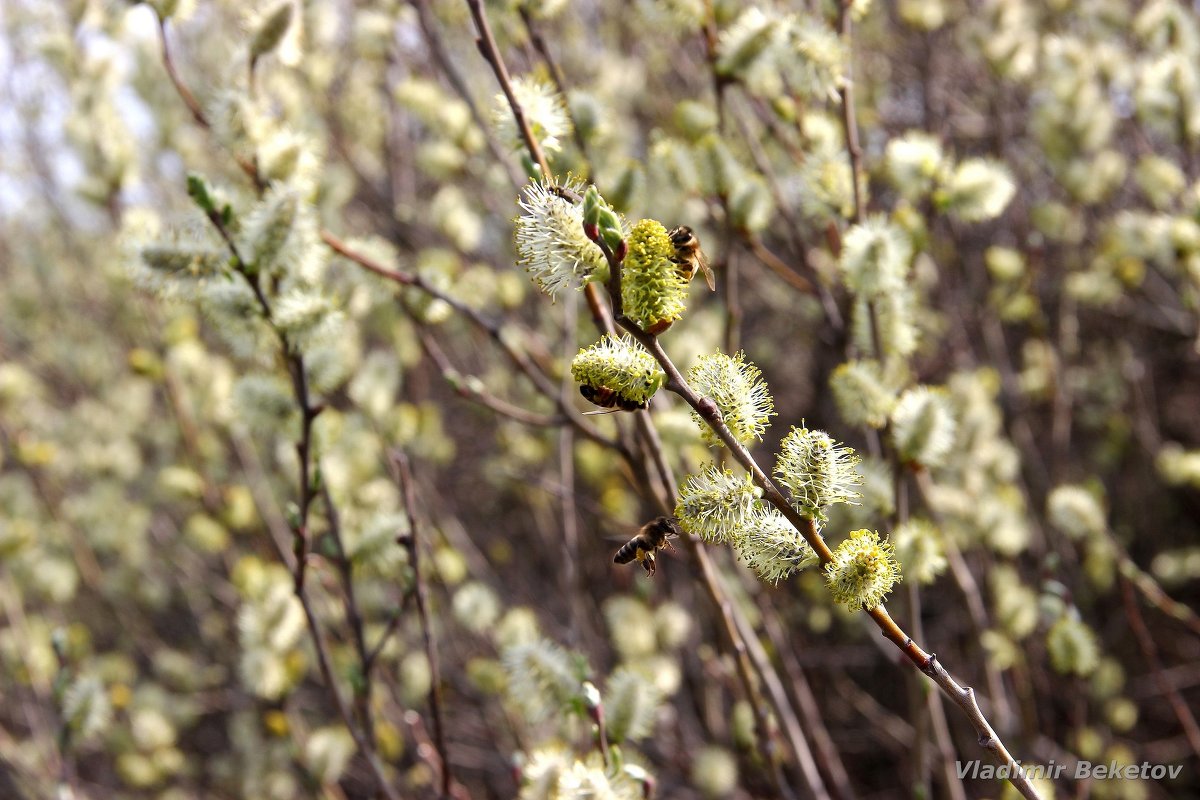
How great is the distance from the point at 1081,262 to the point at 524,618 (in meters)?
2.87

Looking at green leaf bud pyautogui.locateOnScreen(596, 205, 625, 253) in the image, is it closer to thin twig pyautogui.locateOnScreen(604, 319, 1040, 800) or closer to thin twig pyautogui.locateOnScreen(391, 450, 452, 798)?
thin twig pyautogui.locateOnScreen(604, 319, 1040, 800)

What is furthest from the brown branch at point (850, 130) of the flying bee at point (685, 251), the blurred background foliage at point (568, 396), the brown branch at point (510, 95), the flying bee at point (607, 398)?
the flying bee at point (607, 398)

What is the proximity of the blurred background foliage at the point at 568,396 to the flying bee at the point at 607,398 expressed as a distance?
0.32m

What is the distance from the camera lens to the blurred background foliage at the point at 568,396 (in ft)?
5.56

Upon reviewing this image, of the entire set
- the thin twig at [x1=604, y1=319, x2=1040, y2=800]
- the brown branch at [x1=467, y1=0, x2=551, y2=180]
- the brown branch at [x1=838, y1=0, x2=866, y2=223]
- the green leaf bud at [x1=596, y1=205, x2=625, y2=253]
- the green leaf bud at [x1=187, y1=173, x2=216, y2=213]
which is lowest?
the thin twig at [x1=604, y1=319, x2=1040, y2=800]

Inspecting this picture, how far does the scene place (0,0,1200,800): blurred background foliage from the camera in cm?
169

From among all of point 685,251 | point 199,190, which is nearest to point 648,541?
point 685,251

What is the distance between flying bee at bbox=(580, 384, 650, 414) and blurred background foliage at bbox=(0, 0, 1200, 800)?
1.06 ft

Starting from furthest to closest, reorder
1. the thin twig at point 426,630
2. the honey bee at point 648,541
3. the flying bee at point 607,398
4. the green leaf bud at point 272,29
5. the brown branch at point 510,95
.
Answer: the green leaf bud at point 272,29, the thin twig at point 426,630, the brown branch at point 510,95, the honey bee at point 648,541, the flying bee at point 607,398

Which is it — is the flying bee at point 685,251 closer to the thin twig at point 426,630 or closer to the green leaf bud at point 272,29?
the thin twig at point 426,630

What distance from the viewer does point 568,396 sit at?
206 cm

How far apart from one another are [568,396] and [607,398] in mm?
1192

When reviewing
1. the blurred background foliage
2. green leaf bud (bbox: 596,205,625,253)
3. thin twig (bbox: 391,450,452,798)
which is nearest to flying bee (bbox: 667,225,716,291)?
green leaf bud (bbox: 596,205,625,253)

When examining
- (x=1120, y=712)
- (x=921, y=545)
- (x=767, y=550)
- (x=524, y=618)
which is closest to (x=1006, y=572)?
(x=1120, y=712)
